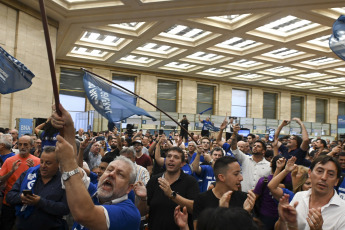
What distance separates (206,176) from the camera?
196 inches

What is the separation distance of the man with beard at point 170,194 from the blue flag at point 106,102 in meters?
3.16

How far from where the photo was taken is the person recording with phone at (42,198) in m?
2.79

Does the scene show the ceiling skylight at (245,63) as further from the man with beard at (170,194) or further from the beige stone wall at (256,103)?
the man with beard at (170,194)

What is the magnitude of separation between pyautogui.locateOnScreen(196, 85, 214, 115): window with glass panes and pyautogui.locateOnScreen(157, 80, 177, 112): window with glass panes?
217 centimetres

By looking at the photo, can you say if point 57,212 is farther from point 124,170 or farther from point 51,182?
point 124,170

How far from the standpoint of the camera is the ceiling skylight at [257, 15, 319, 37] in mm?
14070

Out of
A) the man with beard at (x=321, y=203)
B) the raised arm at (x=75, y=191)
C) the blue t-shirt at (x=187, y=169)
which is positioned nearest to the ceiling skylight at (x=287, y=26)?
the blue t-shirt at (x=187, y=169)

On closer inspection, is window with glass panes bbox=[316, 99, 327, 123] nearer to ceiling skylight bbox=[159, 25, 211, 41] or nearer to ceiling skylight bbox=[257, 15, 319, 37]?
ceiling skylight bbox=[257, 15, 319, 37]

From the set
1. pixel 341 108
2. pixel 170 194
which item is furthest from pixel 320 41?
pixel 341 108

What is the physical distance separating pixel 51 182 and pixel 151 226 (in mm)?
1113

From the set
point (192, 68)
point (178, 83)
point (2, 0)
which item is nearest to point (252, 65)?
point (192, 68)

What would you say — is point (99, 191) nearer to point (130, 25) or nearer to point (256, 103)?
point (130, 25)

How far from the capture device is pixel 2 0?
1084 cm

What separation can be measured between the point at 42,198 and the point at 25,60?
1025cm
